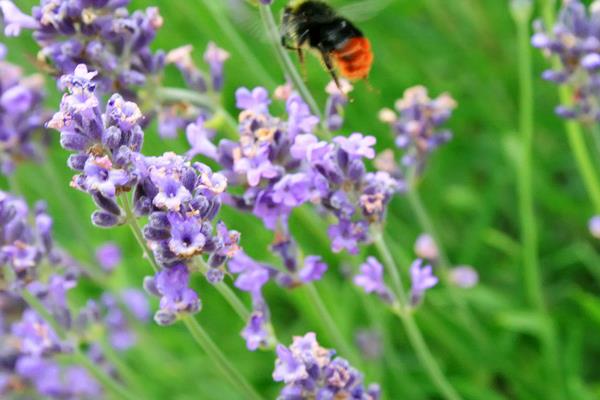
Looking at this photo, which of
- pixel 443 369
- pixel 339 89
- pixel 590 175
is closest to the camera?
pixel 339 89

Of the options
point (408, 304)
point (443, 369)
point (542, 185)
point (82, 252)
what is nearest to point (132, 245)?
point (82, 252)

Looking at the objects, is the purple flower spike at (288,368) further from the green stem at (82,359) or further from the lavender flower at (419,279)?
the green stem at (82,359)

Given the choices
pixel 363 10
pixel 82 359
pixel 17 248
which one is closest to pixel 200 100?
pixel 363 10

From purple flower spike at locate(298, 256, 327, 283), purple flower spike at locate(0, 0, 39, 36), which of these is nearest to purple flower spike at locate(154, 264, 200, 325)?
purple flower spike at locate(298, 256, 327, 283)

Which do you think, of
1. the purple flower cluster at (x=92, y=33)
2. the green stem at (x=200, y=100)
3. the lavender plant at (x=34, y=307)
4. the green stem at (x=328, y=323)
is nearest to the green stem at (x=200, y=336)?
the green stem at (x=328, y=323)

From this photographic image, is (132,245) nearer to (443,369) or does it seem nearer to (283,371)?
(443,369)

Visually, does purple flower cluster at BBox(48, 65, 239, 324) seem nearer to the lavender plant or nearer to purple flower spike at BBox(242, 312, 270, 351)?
purple flower spike at BBox(242, 312, 270, 351)

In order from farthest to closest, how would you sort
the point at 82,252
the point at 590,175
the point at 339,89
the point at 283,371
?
the point at 82,252 < the point at 590,175 < the point at 339,89 < the point at 283,371
